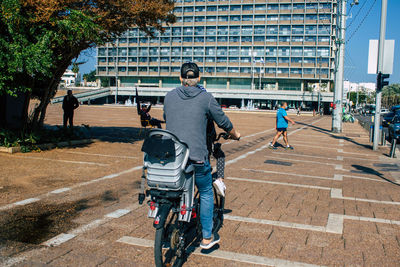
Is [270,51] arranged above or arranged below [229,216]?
above

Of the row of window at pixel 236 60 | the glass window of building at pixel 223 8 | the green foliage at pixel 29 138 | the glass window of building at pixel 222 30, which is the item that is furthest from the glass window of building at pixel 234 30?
the green foliage at pixel 29 138

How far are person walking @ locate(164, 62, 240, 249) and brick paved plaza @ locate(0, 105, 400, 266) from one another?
667mm

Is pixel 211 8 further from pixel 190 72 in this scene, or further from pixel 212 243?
pixel 212 243

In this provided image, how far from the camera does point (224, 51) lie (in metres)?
96.6

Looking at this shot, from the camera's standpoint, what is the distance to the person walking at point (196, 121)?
3.44 meters

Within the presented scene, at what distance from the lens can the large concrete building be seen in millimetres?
90062

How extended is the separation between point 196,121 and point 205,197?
28.3 inches

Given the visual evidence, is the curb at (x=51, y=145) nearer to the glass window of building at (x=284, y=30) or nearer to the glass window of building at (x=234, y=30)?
the glass window of building at (x=284, y=30)

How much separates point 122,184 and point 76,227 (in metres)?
2.43

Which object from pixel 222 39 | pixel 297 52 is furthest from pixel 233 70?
pixel 297 52

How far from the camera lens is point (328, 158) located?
480 inches

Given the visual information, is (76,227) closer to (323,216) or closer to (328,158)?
(323,216)

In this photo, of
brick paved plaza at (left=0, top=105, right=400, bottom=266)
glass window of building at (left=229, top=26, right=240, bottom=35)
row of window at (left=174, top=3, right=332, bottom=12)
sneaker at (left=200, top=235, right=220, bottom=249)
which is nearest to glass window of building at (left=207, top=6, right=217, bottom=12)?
row of window at (left=174, top=3, right=332, bottom=12)

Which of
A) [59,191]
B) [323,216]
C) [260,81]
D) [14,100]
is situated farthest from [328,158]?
[260,81]
